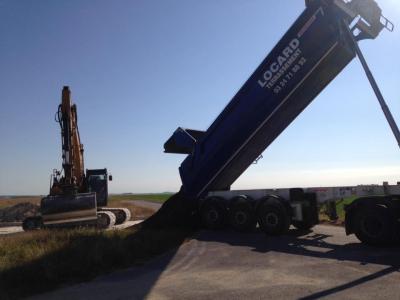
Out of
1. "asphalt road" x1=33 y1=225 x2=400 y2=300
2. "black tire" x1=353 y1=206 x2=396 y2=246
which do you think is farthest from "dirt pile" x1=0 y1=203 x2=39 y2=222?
"black tire" x1=353 y1=206 x2=396 y2=246

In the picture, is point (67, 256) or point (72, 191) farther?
point (72, 191)

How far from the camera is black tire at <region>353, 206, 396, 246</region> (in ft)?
33.0

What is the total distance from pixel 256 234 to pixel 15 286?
7.82 metres

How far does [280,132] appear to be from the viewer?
1468 cm

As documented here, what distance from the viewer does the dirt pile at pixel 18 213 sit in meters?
28.8

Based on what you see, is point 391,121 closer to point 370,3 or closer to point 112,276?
point 370,3

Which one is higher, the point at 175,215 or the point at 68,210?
the point at 68,210

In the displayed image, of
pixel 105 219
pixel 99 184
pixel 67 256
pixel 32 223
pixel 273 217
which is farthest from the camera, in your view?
pixel 99 184

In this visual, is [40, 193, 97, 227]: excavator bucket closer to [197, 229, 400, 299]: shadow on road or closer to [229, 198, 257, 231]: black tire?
[197, 229, 400, 299]: shadow on road

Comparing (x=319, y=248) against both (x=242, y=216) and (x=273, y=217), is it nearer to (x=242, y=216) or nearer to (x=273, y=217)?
(x=273, y=217)

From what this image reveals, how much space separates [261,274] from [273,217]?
206 inches

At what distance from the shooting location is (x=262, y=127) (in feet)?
44.3

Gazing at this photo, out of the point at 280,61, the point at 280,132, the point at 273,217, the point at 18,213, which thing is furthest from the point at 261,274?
the point at 18,213

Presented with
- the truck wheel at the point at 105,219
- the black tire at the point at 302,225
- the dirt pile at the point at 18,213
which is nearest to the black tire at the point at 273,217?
the black tire at the point at 302,225
